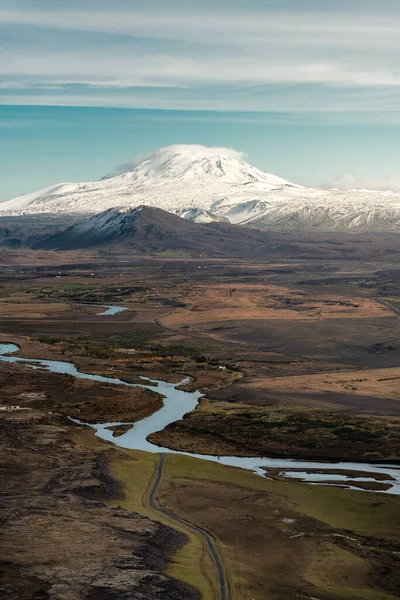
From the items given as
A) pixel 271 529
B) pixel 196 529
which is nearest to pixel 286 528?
pixel 271 529

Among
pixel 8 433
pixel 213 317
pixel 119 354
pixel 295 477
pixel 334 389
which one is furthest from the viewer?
pixel 213 317

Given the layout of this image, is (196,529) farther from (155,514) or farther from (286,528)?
(286,528)

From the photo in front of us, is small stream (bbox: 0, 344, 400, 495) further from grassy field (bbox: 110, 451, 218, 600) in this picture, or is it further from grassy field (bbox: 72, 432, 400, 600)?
grassy field (bbox: 110, 451, 218, 600)

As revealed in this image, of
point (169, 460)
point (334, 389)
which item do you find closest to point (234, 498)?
point (169, 460)

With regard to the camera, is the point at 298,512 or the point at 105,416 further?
the point at 105,416

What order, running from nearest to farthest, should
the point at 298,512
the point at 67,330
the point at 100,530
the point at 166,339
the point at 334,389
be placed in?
1. the point at 100,530
2. the point at 298,512
3. the point at 334,389
4. the point at 166,339
5. the point at 67,330

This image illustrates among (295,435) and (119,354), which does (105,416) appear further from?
(119,354)
